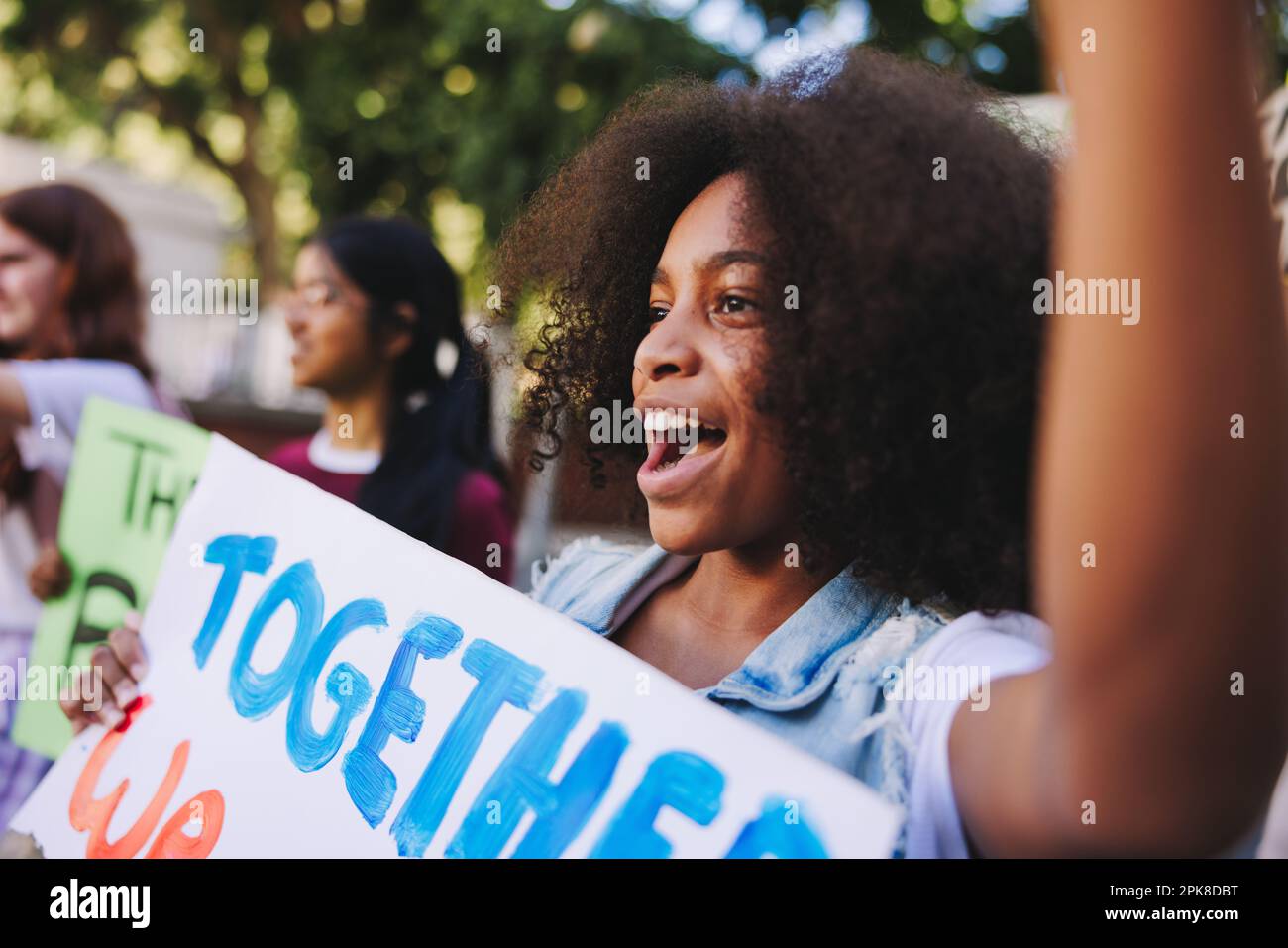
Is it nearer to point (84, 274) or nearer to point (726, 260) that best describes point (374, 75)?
point (84, 274)

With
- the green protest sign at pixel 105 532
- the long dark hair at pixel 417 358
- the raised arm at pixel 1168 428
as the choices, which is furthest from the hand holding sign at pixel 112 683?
the raised arm at pixel 1168 428

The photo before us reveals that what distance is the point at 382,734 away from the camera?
4.40ft

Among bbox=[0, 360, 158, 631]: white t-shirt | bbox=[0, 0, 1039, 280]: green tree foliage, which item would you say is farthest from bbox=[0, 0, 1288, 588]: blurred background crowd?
bbox=[0, 360, 158, 631]: white t-shirt

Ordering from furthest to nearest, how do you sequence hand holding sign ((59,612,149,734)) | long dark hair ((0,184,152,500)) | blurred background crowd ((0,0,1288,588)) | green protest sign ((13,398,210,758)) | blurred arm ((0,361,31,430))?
blurred background crowd ((0,0,1288,588)), long dark hair ((0,184,152,500)), blurred arm ((0,361,31,430)), green protest sign ((13,398,210,758)), hand holding sign ((59,612,149,734))

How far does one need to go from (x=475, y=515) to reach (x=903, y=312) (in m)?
1.95

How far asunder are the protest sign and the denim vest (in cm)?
10

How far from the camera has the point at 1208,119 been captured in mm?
653

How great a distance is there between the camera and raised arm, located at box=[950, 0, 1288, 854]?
0.66 m

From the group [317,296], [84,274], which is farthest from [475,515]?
[84,274]

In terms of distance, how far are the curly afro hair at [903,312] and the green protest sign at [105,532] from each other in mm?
1151

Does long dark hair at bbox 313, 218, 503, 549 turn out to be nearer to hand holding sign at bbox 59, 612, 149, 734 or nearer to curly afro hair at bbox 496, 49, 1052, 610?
hand holding sign at bbox 59, 612, 149, 734

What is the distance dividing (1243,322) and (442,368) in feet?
9.03

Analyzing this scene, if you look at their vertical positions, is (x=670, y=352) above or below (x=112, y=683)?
above
